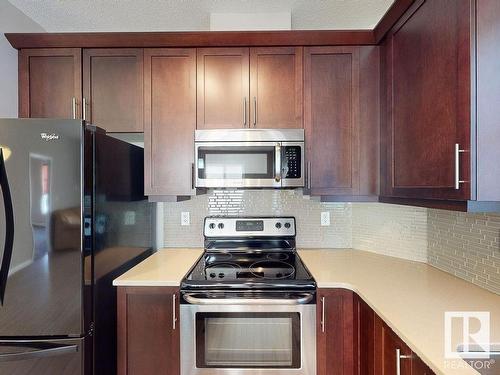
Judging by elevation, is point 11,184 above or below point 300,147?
below

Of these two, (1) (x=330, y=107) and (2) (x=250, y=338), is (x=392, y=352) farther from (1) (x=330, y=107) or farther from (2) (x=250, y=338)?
(1) (x=330, y=107)

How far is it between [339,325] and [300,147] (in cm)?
102

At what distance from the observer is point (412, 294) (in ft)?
4.54

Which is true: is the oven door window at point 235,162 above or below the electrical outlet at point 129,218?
above

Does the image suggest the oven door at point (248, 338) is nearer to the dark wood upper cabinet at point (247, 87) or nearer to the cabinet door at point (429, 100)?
the cabinet door at point (429, 100)

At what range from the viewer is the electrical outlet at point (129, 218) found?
5.97 feet

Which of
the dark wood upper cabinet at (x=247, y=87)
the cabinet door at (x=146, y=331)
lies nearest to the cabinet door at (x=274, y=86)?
the dark wood upper cabinet at (x=247, y=87)

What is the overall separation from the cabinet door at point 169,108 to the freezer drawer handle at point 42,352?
36.7 inches

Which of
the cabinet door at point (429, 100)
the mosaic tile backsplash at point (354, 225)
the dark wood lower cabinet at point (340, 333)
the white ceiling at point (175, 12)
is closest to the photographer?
the cabinet door at point (429, 100)

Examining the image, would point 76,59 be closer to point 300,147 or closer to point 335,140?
point 300,147

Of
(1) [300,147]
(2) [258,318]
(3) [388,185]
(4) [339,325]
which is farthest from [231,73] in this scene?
(4) [339,325]

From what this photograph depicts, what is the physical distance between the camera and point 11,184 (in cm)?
134

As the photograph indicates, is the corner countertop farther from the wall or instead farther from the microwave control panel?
the wall

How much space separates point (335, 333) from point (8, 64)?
8.09 feet
